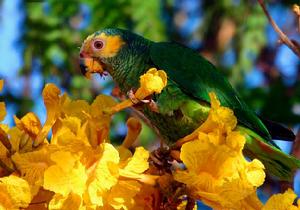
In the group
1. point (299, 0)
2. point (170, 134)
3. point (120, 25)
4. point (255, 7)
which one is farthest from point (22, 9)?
point (170, 134)

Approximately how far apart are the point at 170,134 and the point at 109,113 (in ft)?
2.48

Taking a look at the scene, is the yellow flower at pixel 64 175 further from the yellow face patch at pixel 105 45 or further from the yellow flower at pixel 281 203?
the yellow face patch at pixel 105 45

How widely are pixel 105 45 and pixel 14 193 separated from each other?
3.34 ft

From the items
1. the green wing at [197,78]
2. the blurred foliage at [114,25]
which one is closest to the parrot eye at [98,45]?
the green wing at [197,78]

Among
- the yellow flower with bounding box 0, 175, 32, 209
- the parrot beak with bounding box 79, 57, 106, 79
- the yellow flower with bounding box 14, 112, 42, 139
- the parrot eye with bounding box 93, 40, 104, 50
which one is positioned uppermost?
the yellow flower with bounding box 14, 112, 42, 139

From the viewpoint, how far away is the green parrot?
1871mm

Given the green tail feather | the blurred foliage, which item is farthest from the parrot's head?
the blurred foliage

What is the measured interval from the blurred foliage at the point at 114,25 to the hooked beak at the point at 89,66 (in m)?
0.68

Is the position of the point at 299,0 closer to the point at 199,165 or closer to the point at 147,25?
the point at 147,25

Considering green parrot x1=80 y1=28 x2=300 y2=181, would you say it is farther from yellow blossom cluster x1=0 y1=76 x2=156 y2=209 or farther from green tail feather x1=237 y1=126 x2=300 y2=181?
yellow blossom cluster x1=0 y1=76 x2=156 y2=209

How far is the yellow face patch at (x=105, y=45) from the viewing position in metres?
2.00

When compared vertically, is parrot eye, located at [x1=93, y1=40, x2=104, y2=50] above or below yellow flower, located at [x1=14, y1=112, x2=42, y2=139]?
below

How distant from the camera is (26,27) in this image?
3342mm

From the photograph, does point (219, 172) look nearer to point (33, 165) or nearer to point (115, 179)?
point (115, 179)
